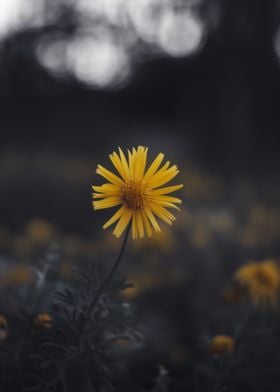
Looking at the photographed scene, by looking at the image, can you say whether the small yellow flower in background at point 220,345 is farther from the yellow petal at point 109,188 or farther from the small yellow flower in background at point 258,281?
the yellow petal at point 109,188

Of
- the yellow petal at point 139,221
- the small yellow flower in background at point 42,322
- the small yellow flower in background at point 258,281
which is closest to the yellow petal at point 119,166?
the yellow petal at point 139,221

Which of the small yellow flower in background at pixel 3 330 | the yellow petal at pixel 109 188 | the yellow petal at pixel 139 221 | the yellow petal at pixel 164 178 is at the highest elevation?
the yellow petal at pixel 164 178

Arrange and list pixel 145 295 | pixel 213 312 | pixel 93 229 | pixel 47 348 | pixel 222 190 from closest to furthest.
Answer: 1. pixel 47 348
2. pixel 213 312
3. pixel 145 295
4. pixel 93 229
5. pixel 222 190

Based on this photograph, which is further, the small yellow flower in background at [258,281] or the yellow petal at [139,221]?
the small yellow flower in background at [258,281]

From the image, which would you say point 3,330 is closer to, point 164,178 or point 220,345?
point 164,178

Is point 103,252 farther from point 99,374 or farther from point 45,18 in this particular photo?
point 45,18

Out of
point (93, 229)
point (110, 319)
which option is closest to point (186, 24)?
point (93, 229)

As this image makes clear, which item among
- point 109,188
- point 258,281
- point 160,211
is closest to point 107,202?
point 109,188
